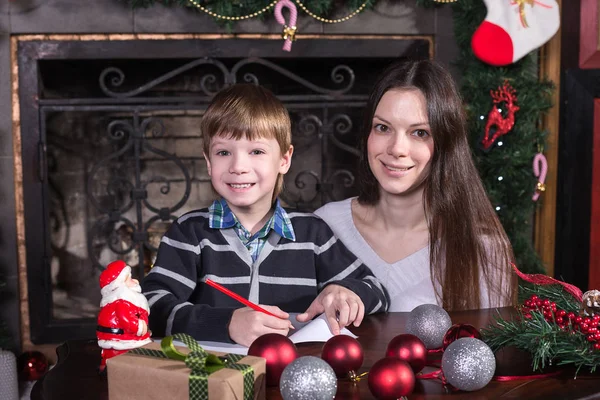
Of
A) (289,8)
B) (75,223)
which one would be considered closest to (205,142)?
(289,8)

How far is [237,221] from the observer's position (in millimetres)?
1387

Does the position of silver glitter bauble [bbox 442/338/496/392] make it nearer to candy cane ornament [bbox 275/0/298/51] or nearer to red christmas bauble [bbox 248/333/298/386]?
red christmas bauble [bbox 248/333/298/386]

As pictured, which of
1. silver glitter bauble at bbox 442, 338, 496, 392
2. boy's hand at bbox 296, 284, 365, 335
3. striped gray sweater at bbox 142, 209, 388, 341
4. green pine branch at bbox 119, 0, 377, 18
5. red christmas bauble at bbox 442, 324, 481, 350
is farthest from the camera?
A: green pine branch at bbox 119, 0, 377, 18

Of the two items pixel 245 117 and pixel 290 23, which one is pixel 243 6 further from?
pixel 245 117

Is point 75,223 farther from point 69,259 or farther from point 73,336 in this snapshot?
point 73,336

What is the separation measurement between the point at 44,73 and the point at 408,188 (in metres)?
1.75

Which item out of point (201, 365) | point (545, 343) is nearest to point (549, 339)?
point (545, 343)

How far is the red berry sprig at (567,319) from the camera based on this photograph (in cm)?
96

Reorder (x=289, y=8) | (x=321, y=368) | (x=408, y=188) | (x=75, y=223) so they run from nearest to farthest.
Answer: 1. (x=321, y=368)
2. (x=408, y=188)
3. (x=289, y=8)
4. (x=75, y=223)

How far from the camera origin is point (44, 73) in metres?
2.75

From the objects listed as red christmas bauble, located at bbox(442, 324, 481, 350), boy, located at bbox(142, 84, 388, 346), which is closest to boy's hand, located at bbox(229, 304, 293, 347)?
boy, located at bbox(142, 84, 388, 346)

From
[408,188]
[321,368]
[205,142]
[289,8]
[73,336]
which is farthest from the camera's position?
[73,336]

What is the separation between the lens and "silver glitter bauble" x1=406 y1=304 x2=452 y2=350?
1.07m

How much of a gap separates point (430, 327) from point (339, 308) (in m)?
0.18
